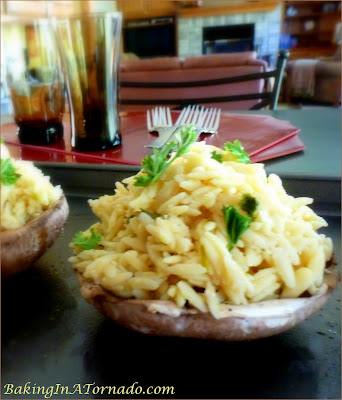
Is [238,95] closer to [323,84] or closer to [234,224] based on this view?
[234,224]

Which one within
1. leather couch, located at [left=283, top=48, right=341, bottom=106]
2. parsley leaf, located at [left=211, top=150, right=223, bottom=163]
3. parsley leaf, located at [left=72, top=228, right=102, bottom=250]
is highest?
parsley leaf, located at [left=211, top=150, right=223, bottom=163]

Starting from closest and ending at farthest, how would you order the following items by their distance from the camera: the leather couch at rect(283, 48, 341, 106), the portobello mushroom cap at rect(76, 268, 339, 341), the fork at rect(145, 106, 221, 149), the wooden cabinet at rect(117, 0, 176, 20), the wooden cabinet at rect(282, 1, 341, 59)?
1. the portobello mushroom cap at rect(76, 268, 339, 341)
2. the fork at rect(145, 106, 221, 149)
3. the leather couch at rect(283, 48, 341, 106)
4. the wooden cabinet at rect(117, 0, 176, 20)
5. the wooden cabinet at rect(282, 1, 341, 59)

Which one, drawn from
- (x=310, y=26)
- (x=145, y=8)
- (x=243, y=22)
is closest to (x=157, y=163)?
(x=243, y=22)

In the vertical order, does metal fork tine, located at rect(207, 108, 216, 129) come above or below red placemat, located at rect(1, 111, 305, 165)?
above

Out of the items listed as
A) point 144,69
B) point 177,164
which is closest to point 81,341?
point 177,164

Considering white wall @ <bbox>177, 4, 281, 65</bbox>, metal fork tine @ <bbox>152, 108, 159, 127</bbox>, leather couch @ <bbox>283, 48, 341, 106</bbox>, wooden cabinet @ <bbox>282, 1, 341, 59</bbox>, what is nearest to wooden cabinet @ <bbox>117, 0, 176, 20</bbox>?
white wall @ <bbox>177, 4, 281, 65</bbox>

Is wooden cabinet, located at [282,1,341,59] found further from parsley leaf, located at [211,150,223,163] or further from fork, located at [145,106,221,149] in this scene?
parsley leaf, located at [211,150,223,163]

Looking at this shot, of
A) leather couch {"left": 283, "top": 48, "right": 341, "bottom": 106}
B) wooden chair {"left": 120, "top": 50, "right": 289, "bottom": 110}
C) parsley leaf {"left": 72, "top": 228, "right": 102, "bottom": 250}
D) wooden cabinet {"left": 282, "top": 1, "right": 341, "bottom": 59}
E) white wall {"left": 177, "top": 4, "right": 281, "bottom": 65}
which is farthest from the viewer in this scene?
wooden cabinet {"left": 282, "top": 1, "right": 341, "bottom": 59}

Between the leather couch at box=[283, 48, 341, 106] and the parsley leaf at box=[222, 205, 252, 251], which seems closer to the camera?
the parsley leaf at box=[222, 205, 252, 251]
